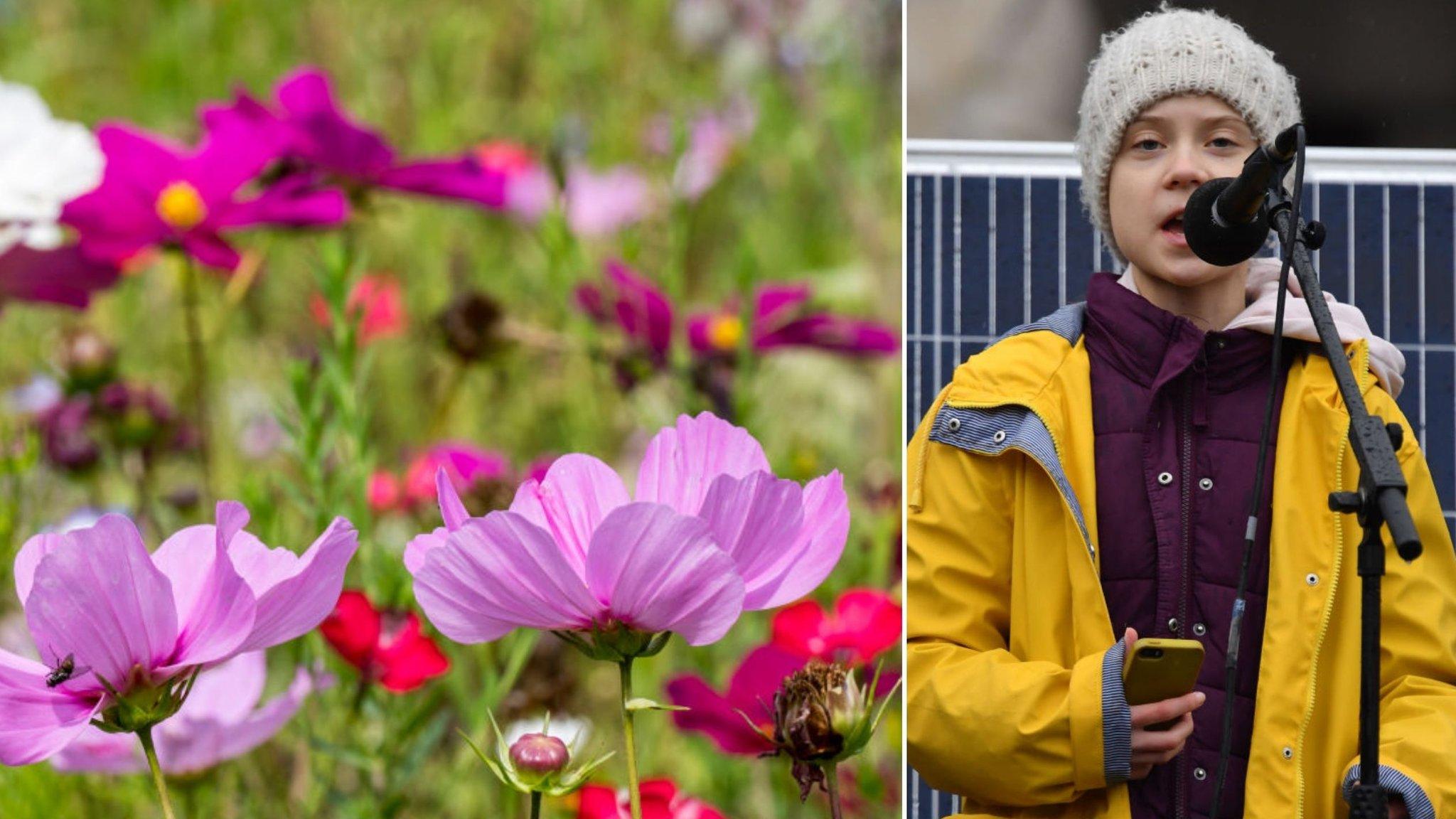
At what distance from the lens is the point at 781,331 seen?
90 cm

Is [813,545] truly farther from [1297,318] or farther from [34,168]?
[34,168]

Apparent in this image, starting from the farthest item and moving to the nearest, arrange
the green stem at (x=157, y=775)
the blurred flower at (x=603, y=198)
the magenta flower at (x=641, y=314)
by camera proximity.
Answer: the blurred flower at (x=603, y=198), the magenta flower at (x=641, y=314), the green stem at (x=157, y=775)

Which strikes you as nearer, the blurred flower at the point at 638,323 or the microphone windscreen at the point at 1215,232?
the microphone windscreen at the point at 1215,232

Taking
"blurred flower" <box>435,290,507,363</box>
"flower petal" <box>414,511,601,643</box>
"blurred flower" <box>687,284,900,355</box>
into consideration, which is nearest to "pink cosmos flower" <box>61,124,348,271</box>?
"blurred flower" <box>435,290,507,363</box>

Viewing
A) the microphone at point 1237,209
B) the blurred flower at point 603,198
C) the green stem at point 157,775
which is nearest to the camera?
the green stem at point 157,775

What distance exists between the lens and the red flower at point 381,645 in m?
0.66

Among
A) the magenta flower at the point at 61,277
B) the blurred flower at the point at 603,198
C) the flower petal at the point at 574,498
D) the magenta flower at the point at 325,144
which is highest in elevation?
the blurred flower at the point at 603,198

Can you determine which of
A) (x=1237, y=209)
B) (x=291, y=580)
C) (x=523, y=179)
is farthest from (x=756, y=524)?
(x=523, y=179)

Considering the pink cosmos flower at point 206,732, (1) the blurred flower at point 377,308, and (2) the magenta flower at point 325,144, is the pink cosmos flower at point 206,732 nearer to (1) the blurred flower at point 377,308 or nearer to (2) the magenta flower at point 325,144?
(2) the magenta flower at point 325,144

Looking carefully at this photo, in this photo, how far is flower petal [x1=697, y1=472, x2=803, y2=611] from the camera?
0.47 metres

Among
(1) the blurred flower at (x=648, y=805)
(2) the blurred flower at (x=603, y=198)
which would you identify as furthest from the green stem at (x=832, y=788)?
(2) the blurred flower at (x=603, y=198)

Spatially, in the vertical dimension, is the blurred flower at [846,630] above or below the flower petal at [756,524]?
below

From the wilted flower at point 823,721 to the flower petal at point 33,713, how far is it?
0.21 meters

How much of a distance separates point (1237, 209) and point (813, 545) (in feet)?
0.80
